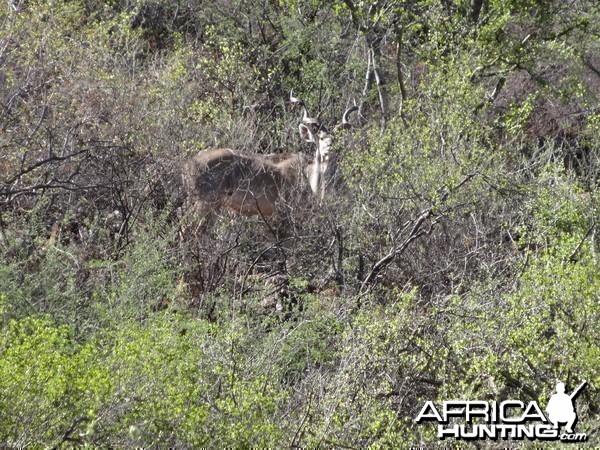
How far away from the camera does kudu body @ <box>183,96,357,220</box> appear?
10.6m

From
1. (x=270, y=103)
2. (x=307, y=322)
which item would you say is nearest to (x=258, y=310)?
(x=307, y=322)

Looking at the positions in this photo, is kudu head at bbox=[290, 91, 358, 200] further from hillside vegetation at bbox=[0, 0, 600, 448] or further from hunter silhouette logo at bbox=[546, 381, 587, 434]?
hunter silhouette logo at bbox=[546, 381, 587, 434]

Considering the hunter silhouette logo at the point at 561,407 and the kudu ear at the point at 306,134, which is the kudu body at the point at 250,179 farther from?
the hunter silhouette logo at the point at 561,407

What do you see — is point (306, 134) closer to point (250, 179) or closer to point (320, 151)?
point (320, 151)

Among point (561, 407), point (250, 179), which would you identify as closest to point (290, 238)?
point (250, 179)

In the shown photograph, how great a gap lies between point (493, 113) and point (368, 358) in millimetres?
7752

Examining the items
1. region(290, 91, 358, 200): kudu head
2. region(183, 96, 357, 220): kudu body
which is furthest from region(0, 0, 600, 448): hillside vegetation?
region(290, 91, 358, 200): kudu head

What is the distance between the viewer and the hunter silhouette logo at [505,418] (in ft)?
19.6

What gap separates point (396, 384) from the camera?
262 inches

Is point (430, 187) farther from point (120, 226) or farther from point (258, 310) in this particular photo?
point (120, 226)

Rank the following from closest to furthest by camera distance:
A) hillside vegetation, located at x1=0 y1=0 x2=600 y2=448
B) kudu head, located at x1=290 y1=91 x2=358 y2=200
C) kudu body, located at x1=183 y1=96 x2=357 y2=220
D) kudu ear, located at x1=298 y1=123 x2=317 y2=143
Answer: hillside vegetation, located at x1=0 y1=0 x2=600 y2=448
kudu body, located at x1=183 y1=96 x2=357 y2=220
kudu head, located at x1=290 y1=91 x2=358 y2=200
kudu ear, located at x1=298 y1=123 x2=317 y2=143

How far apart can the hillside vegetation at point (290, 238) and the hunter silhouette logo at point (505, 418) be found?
12cm

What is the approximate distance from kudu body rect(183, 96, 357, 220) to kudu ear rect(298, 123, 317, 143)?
17.2 inches

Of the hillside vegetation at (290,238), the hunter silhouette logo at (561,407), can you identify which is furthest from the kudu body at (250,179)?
the hunter silhouette logo at (561,407)
